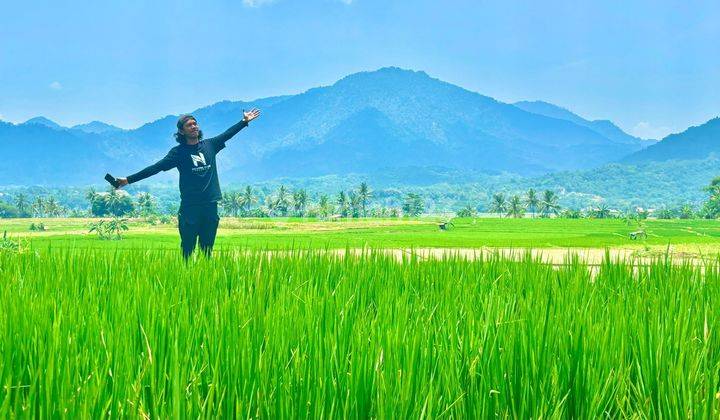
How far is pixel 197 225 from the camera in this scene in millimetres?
7473

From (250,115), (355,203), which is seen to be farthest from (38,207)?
(250,115)

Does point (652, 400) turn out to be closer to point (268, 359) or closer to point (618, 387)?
point (618, 387)

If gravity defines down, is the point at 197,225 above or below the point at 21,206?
below

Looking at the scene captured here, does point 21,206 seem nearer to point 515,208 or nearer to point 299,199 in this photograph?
point 299,199

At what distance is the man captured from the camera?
742 centimetres

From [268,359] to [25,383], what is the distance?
934mm

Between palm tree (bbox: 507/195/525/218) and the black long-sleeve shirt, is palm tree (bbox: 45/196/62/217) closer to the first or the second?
palm tree (bbox: 507/195/525/218)

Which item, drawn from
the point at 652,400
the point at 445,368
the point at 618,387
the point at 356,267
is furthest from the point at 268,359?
the point at 356,267

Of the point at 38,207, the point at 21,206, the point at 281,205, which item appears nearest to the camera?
the point at 38,207

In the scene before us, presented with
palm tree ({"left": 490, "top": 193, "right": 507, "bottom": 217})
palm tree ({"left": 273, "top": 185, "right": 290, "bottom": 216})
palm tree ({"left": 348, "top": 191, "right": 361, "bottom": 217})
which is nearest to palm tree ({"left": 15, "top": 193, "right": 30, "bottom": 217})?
palm tree ({"left": 273, "top": 185, "right": 290, "bottom": 216})

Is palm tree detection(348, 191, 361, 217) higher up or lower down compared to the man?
higher up

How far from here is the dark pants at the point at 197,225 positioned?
7.42 meters

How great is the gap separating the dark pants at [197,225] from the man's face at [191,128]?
82cm

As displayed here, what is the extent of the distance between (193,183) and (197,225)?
482mm
